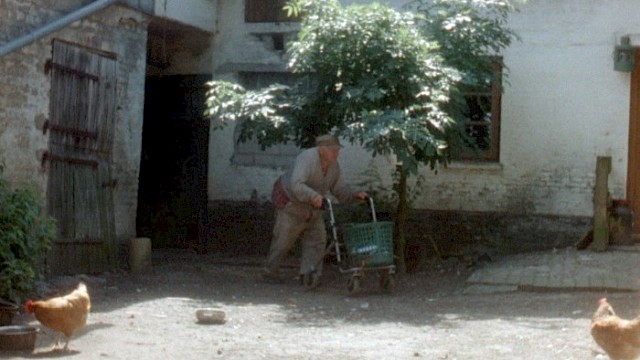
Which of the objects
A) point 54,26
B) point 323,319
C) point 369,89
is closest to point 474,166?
point 369,89

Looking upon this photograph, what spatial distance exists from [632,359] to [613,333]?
227mm

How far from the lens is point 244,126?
14305 millimetres

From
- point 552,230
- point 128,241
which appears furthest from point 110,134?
point 552,230

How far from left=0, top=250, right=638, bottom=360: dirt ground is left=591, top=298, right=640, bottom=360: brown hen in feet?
3.41

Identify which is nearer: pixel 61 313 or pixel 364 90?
pixel 61 313

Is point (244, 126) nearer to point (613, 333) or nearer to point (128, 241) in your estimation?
point (128, 241)

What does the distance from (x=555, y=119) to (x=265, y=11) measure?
179 inches

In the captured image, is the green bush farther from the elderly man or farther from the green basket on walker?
the green basket on walker

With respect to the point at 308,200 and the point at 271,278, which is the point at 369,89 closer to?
the point at 308,200

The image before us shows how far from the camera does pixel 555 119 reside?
51.4 ft

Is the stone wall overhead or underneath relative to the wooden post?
overhead

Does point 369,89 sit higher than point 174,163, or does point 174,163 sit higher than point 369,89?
point 369,89

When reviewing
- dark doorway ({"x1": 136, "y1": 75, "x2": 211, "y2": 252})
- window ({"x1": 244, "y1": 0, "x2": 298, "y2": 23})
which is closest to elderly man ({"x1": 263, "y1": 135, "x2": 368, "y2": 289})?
window ({"x1": 244, "y1": 0, "x2": 298, "y2": 23})

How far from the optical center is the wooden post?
1461 centimetres
